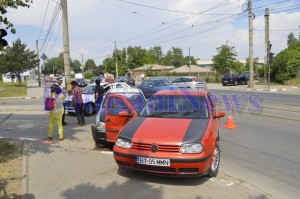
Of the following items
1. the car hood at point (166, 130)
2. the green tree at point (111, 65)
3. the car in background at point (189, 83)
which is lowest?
the car hood at point (166, 130)

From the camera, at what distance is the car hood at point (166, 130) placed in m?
5.39

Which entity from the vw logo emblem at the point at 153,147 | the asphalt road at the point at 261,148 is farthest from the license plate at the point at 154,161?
the asphalt road at the point at 261,148

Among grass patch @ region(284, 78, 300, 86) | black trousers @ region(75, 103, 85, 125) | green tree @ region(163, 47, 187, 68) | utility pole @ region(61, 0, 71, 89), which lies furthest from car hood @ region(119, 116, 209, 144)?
green tree @ region(163, 47, 187, 68)

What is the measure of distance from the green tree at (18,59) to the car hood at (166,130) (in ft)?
154

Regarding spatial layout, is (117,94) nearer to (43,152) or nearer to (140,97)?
(140,97)

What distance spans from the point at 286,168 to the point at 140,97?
14.1 feet

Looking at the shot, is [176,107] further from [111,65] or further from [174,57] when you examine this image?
[174,57]

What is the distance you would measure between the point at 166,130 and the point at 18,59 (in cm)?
4917

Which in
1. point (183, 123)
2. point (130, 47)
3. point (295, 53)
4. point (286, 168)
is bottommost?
point (286, 168)

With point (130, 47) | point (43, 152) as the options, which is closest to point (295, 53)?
point (43, 152)

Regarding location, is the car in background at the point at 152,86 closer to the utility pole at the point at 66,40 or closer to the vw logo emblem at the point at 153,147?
the utility pole at the point at 66,40

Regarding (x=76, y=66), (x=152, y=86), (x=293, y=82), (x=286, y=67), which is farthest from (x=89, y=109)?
(x=76, y=66)

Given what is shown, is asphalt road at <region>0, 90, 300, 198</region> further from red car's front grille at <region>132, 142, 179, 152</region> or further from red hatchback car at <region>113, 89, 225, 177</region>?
red car's front grille at <region>132, 142, 179, 152</region>

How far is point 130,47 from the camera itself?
102m
